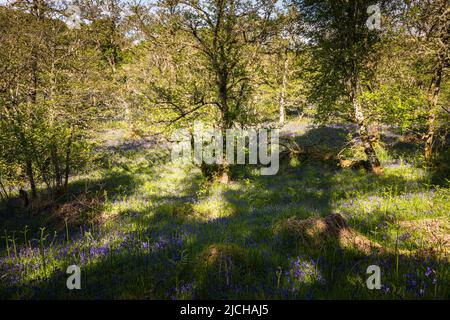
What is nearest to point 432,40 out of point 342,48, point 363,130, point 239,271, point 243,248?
point 342,48

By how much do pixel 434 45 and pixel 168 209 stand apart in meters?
10.6

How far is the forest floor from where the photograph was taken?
3.28m

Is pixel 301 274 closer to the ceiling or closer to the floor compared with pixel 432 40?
closer to the floor

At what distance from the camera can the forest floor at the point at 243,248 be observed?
10.8ft

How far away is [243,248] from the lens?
4379 millimetres

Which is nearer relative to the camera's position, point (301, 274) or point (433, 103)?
point (301, 274)

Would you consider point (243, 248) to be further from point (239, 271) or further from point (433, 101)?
point (433, 101)

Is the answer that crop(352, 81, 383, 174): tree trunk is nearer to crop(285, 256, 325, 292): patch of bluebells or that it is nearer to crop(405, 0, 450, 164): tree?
crop(405, 0, 450, 164): tree

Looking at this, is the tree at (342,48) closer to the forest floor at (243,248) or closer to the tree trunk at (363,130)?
the tree trunk at (363,130)

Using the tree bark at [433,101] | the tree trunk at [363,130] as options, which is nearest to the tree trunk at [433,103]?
the tree bark at [433,101]

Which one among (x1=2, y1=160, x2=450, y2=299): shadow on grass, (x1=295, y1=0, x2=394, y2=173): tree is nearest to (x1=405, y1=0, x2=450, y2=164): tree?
(x1=295, y1=0, x2=394, y2=173): tree

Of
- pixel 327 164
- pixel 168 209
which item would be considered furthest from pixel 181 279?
pixel 327 164

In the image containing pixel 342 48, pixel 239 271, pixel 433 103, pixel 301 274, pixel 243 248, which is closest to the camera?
pixel 301 274

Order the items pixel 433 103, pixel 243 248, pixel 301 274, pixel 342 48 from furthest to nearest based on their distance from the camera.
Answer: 1. pixel 342 48
2. pixel 433 103
3. pixel 243 248
4. pixel 301 274
